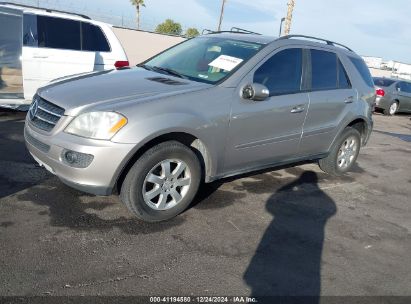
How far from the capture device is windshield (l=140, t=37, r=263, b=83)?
4.42m

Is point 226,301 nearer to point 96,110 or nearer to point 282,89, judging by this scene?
point 96,110

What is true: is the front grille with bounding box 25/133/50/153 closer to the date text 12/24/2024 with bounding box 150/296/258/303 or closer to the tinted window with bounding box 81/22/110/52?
the date text 12/24/2024 with bounding box 150/296/258/303

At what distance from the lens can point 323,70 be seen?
5371 millimetres

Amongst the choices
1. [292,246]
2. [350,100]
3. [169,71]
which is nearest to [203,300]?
[292,246]

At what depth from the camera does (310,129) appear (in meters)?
5.18

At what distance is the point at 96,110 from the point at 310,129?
2.80m

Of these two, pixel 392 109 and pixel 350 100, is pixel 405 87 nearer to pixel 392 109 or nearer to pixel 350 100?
pixel 392 109

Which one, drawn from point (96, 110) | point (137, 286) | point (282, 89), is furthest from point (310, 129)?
point (137, 286)

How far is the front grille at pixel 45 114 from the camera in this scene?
371 cm

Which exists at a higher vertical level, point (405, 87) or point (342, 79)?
point (342, 79)

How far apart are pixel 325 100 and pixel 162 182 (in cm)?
257

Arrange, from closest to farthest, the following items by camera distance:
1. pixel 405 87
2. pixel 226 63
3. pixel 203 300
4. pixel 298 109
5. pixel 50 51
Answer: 1. pixel 203 300
2. pixel 226 63
3. pixel 298 109
4. pixel 50 51
5. pixel 405 87

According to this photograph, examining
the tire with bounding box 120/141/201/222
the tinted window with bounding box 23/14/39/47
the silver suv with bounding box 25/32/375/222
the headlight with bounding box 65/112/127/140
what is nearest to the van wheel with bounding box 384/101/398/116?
the silver suv with bounding box 25/32/375/222

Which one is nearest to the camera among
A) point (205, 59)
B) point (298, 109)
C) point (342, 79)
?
point (205, 59)
